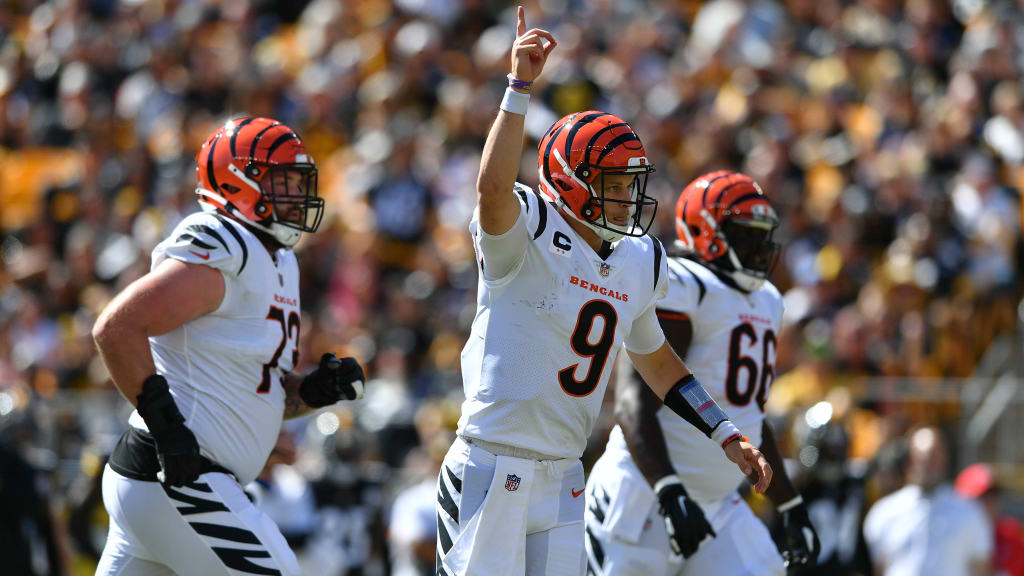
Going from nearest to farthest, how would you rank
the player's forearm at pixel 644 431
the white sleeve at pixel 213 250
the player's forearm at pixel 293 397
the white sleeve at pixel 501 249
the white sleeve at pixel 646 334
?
the white sleeve at pixel 501 249, the white sleeve at pixel 213 250, the white sleeve at pixel 646 334, the player's forearm at pixel 644 431, the player's forearm at pixel 293 397

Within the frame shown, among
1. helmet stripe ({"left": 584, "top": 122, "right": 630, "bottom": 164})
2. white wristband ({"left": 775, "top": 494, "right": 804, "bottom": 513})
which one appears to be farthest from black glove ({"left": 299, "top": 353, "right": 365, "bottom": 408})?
white wristband ({"left": 775, "top": 494, "right": 804, "bottom": 513})

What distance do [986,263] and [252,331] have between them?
6986 mm

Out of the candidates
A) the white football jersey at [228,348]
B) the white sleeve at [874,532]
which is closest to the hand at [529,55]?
the white football jersey at [228,348]

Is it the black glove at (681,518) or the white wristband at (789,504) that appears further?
the white wristband at (789,504)

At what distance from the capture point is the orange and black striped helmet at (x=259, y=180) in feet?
18.1

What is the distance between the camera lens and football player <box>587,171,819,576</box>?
5898 mm

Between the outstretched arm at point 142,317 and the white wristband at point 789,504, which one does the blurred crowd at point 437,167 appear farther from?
the outstretched arm at point 142,317

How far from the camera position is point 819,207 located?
38.4ft

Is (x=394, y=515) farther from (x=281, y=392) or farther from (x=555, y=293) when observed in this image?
(x=555, y=293)

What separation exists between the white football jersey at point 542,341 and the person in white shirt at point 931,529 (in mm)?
4624

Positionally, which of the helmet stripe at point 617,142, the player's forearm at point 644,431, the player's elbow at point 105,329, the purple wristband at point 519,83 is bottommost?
the player's forearm at point 644,431

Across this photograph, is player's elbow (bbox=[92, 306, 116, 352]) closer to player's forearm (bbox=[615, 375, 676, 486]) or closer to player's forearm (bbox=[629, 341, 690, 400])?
player's forearm (bbox=[629, 341, 690, 400])

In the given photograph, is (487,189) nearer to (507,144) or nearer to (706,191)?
(507,144)

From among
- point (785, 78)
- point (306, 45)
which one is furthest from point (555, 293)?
point (306, 45)
